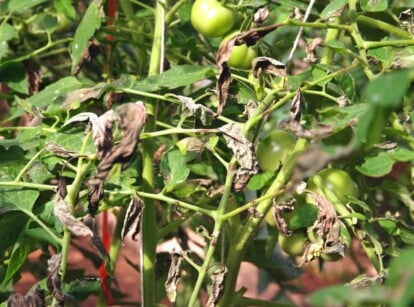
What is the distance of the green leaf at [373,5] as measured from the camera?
2.99 feet

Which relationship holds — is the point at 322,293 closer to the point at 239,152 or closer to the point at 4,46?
the point at 239,152

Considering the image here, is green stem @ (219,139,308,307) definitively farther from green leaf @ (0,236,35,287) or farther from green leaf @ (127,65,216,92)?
green leaf @ (0,236,35,287)

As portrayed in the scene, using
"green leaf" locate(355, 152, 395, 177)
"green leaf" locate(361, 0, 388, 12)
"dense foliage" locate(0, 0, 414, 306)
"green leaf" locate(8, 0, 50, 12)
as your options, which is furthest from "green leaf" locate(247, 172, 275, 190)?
"green leaf" locate(8, 0, 50, 12)

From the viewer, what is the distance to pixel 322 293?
1.22 ft

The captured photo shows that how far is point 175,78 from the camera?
915 mm

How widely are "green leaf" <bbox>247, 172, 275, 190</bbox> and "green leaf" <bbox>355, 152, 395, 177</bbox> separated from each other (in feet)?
0.35

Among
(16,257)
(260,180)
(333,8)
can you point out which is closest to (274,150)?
(260,180)

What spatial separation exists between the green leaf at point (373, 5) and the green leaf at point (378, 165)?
0.17 meters

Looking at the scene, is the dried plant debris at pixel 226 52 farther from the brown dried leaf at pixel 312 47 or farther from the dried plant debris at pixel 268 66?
the brown dried leaf at pixel 312 47

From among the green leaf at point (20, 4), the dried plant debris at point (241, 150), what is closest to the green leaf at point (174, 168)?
the dried plant debris at point (241, 150)

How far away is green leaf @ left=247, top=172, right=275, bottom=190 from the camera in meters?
0.92

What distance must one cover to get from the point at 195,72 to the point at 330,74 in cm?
17

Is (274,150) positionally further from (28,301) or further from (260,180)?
(28,301)

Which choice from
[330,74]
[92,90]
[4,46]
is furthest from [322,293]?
[4,46]
